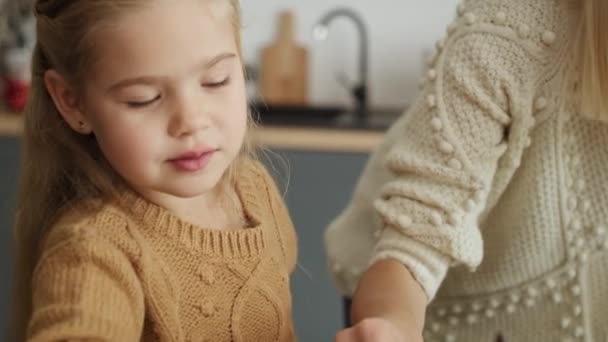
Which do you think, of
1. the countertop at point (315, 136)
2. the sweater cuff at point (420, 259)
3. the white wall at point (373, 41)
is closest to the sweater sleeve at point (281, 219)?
the sweater cuff at point (420, 259)

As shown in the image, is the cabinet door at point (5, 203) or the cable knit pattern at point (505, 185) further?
the cabinet door at point (5, 203)

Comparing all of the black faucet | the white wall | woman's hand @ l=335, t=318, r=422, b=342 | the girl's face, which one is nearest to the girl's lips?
Answer: the girl's face

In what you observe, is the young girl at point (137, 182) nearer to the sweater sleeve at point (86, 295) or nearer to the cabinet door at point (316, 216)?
the sweater sleeve at point (86, 295)

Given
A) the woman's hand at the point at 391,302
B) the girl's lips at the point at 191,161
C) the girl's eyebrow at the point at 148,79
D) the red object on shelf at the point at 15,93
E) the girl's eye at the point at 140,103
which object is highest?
the girl's eyebrow at the point at 148,79

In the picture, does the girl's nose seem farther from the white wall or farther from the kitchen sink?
the white wall

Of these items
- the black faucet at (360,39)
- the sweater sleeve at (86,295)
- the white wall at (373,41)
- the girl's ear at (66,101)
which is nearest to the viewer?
the sweater sleeve at (86,295)

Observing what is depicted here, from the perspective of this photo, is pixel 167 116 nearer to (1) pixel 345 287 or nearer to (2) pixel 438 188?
(2) pixel 438 188

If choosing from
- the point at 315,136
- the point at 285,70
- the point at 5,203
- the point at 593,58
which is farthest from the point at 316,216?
the point at 593,58

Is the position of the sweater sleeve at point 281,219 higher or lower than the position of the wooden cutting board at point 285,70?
higher

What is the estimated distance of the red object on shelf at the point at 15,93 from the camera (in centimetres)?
250

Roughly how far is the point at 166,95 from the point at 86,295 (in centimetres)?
17

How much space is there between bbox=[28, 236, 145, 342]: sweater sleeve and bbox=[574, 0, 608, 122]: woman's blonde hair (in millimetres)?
504

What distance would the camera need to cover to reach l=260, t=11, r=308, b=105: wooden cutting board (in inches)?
110

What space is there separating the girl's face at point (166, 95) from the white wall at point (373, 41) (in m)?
2.10
